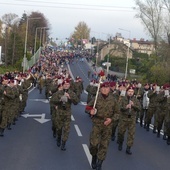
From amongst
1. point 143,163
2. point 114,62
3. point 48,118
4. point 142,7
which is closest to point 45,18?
point 114,62

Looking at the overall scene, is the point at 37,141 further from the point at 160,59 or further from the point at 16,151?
the point at 160,59

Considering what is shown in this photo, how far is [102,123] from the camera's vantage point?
370 inches

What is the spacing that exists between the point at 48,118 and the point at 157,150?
725cm

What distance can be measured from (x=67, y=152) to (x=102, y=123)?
2.31 meters

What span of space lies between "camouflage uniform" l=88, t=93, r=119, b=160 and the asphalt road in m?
0.61

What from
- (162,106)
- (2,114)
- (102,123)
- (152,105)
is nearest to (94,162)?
(102,123)

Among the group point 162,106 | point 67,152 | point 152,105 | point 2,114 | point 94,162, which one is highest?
point 162,106

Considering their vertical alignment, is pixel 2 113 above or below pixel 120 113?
below

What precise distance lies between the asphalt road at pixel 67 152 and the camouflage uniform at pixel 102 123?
61 centimetres

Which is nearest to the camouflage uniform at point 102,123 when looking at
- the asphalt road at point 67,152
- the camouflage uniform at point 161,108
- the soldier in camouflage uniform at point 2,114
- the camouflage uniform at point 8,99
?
the asphalt road at point 67,152

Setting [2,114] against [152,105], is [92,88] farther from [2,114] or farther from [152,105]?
[2,114]

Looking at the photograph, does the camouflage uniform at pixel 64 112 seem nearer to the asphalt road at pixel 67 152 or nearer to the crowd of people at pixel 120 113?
the asphalt road at pixel 67 152

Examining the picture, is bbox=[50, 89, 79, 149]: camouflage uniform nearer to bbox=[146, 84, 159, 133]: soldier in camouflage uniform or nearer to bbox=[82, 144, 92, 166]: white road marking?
bbox=[82, 144, 92, 166]: white road marking

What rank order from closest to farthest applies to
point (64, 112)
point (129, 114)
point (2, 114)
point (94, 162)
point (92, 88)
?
point (94, 162) → point (64, 112) → point (129, 114) → point (2, 114) → point (92, 88)
